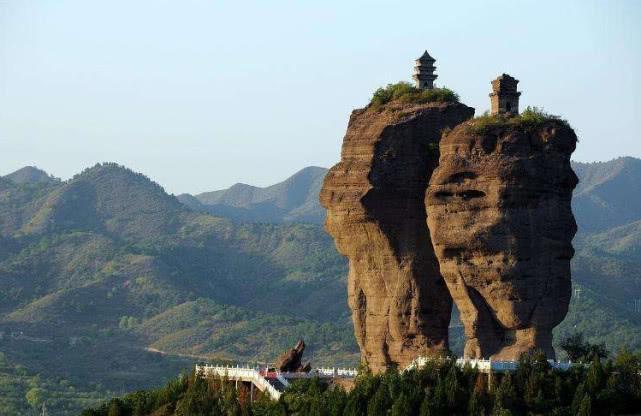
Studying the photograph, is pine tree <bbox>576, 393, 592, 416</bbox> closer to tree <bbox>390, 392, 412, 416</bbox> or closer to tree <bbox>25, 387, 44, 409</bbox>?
tree <bbox>390, 392, 412, 416</bbox>

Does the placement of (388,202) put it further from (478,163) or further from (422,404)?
(422,404)

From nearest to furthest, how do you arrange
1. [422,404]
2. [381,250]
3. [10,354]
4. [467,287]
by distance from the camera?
[422,404], [467,287], [381,250], [10,354]

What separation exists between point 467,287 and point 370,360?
7286 mm

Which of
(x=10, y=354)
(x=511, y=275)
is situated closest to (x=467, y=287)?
(x=511, y=275)

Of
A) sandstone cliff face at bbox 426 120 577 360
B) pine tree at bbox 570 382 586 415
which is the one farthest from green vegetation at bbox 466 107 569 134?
pine tree at bbox 570 382 586 415

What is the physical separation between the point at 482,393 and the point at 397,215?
10.1 metres

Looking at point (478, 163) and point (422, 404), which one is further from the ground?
point (478, 163)

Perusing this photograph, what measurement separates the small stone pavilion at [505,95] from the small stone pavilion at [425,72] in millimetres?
5445

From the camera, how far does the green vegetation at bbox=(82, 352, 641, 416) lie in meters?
66.4

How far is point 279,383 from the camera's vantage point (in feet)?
249

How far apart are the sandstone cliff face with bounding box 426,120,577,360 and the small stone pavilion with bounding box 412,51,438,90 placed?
734 centimetres

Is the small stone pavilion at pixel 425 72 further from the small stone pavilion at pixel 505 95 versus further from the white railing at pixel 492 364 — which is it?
the white railing at pixel 492 364

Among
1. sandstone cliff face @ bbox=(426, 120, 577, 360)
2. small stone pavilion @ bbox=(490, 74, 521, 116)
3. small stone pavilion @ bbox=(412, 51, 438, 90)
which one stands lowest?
sandstone cliff face @ bbox=(426, 120, 577, 360)

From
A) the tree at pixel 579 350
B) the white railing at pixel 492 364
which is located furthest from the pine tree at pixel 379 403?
the tree at pixel 579 350
